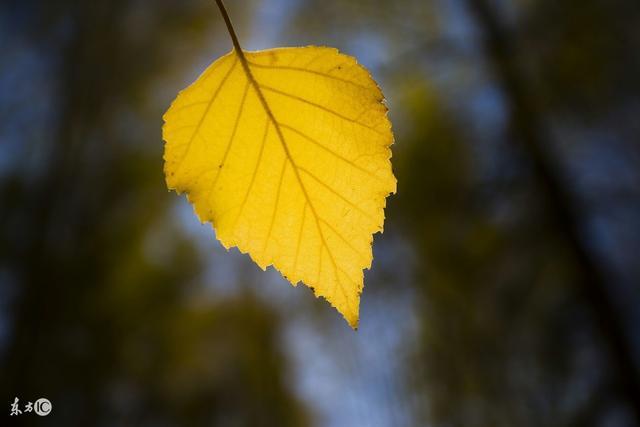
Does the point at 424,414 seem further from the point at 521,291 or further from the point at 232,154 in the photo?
the point at 232,154

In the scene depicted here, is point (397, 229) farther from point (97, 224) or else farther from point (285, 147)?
point (285, 147)

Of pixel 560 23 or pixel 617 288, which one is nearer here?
pixel 560 23

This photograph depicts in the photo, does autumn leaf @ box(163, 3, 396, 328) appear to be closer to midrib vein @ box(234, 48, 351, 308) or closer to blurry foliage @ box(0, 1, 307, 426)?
midrib vein @ box(234, 48, 351, 308)

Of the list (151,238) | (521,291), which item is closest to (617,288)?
(521,291)

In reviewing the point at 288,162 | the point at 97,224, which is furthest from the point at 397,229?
the point at 288,162

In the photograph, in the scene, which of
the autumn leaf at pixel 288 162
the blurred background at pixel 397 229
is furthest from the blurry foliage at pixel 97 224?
the autumn leaf at pixel 288 162
